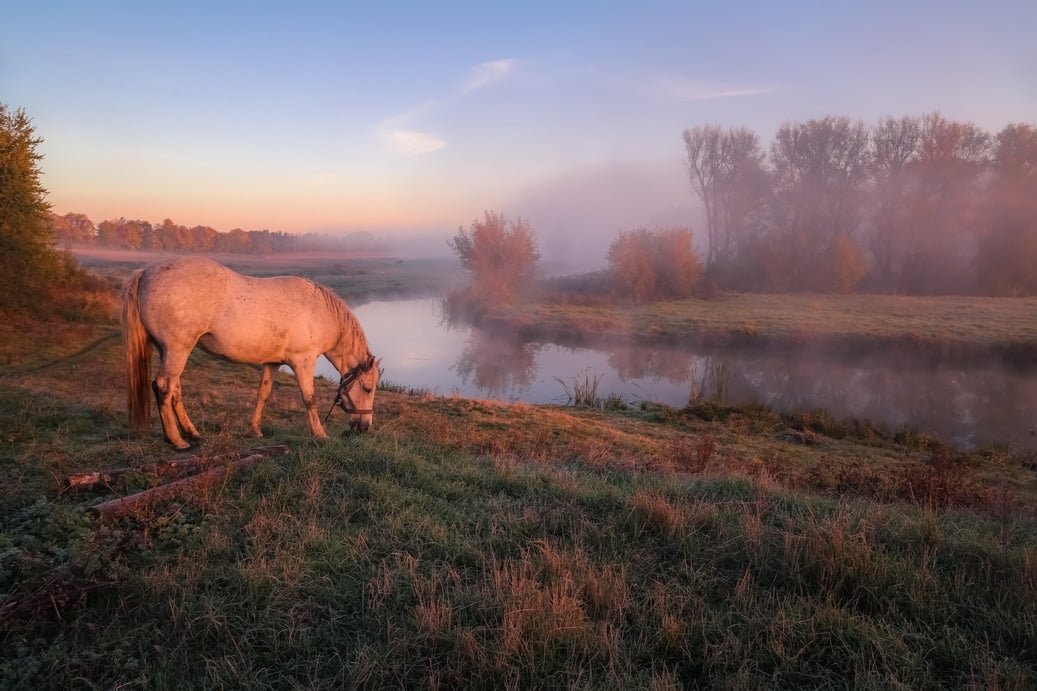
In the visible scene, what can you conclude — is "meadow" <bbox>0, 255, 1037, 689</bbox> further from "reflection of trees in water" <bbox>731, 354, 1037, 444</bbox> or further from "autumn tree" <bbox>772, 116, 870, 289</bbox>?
"autumn tree" <bbox>772, 116, 870, 289</bbox>

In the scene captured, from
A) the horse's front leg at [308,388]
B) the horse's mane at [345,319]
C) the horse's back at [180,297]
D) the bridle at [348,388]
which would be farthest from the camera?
the bridle at [348,388]

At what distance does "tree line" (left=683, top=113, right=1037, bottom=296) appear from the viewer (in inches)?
1650

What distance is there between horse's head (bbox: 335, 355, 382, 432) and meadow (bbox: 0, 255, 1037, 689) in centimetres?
180

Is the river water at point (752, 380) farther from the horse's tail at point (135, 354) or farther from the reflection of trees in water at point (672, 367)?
the horse's tail at point (135, 354)

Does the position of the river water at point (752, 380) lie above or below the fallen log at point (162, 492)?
below

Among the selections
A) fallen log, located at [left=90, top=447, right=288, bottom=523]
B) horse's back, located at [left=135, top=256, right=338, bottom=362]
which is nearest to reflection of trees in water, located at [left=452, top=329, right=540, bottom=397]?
horse's back, located at [left=135, top=256, right=338, bottom=362]

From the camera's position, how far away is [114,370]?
454 inches

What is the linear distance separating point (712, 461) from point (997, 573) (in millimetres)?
4687

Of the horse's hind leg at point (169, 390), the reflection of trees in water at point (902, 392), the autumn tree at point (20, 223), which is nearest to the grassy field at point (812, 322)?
the reflection of trees in water at point (902, 392)

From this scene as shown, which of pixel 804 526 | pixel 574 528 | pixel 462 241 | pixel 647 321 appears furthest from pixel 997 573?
pixel 462 241

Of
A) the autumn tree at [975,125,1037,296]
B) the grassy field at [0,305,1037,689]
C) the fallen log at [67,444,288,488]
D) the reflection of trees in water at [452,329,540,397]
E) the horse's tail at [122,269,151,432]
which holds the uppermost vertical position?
the autumn tree at [975,125,1037,296]

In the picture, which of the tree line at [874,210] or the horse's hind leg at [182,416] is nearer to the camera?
the horse's hind leg at [182,416]

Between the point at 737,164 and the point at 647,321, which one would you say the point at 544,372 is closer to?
the point at 647,321

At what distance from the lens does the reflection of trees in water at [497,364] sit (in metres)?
19.4
